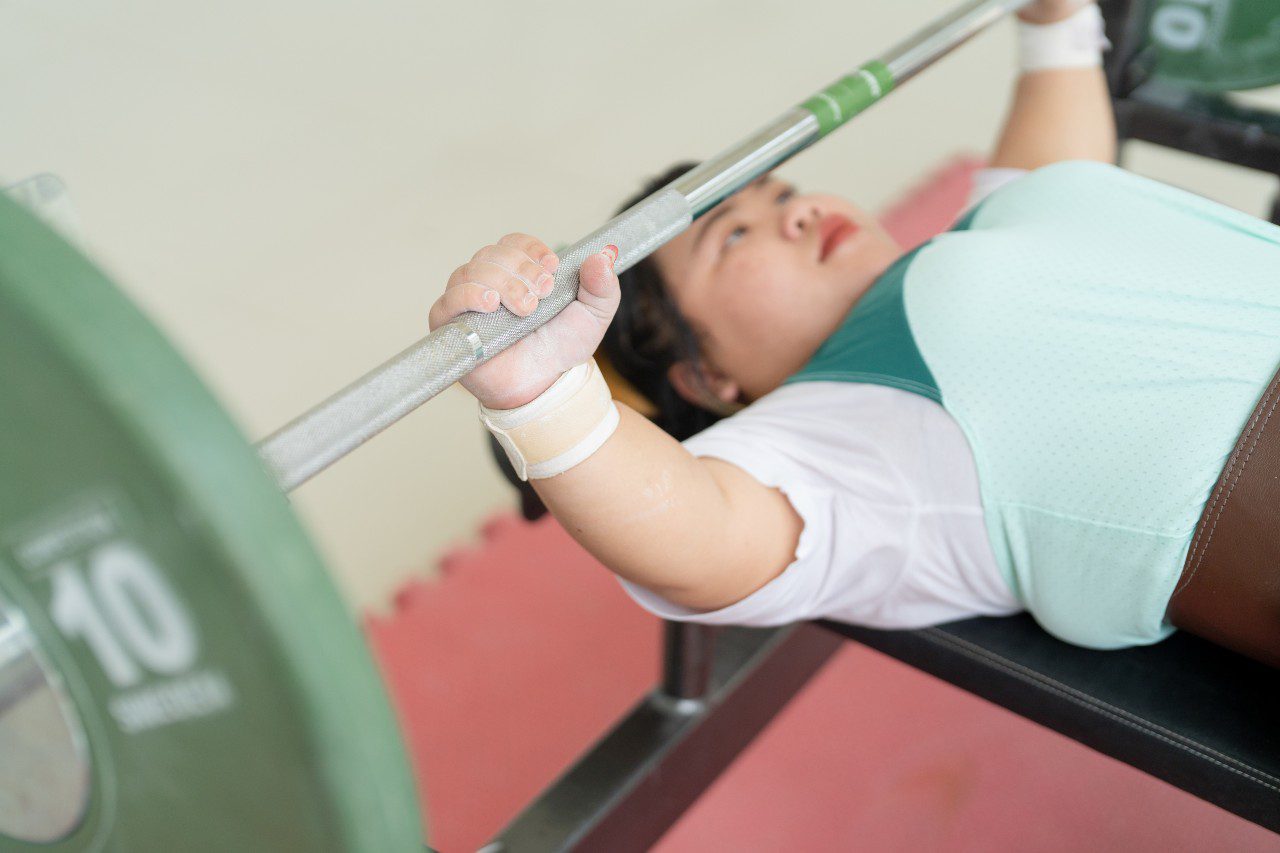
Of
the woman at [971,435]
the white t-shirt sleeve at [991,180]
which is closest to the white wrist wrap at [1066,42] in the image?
the white t-shirt sleeve at [991,180]

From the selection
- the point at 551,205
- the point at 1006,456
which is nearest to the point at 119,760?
the point at 1006,456

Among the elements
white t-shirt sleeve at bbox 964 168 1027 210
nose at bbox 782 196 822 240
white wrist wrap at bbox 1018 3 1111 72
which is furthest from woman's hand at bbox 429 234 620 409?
white wrist wrap at bbox 1018 3 1111 72

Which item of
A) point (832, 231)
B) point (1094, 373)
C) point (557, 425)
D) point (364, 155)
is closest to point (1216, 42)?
point (832, 231)

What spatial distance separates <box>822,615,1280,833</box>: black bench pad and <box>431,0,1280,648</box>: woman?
21 mm

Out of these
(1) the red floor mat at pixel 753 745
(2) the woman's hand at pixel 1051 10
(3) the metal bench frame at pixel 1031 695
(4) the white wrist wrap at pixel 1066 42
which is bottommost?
(1) the red floor mat at pixel 753 745

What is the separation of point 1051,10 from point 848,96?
0.35 metres

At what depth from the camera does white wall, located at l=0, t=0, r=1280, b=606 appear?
1751 mm

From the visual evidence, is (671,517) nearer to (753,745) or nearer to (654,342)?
(654,342)

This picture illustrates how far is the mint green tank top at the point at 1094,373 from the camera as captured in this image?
33.5 inches

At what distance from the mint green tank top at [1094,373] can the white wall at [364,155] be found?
2.97ft

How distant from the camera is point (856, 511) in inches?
35.9

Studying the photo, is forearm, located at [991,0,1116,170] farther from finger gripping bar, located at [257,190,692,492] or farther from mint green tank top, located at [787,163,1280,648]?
finger gripping bar, located at [257,190,692,492]

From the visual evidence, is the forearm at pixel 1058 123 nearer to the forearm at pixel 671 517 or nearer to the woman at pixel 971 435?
the woman at pixel 971 435

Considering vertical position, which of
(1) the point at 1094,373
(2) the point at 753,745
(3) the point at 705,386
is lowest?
(2) the point at 753,745
